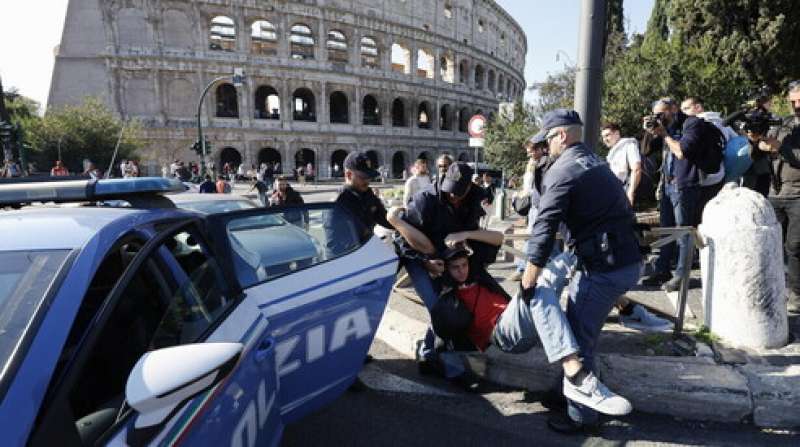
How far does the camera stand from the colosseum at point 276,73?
34562 millimetres

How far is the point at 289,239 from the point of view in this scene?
121 inches

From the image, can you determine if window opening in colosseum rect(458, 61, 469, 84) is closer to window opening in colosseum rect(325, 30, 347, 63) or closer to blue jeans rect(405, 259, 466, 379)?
window opening in colosseum rect(325, 30, 347, 63)

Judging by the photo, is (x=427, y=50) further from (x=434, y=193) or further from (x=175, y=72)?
(x=434, y=193)

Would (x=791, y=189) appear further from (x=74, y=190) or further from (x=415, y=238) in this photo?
(x=74, y=190)

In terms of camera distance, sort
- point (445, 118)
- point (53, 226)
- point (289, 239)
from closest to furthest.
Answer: point (53, 226)
point (289, 239)
point (445, 118)

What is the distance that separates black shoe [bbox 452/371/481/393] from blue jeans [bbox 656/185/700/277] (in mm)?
2461

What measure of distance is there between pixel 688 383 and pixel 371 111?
45923 millimetres

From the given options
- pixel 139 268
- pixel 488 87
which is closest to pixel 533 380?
pixel 139 268

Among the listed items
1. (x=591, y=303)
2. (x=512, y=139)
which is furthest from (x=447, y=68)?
(x=591, y=303)

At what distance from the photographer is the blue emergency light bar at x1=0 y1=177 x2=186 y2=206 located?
73.6 inches

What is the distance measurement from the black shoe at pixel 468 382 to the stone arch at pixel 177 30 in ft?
127

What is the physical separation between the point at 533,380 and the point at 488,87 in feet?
174

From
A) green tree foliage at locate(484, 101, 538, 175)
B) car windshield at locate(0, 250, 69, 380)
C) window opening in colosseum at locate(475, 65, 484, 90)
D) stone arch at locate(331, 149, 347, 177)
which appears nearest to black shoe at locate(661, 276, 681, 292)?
car windshield at locate(0, 250, 69, 380)

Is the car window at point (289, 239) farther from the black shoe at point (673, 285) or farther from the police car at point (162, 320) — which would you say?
Result: the black shoe at point (673, 285)
